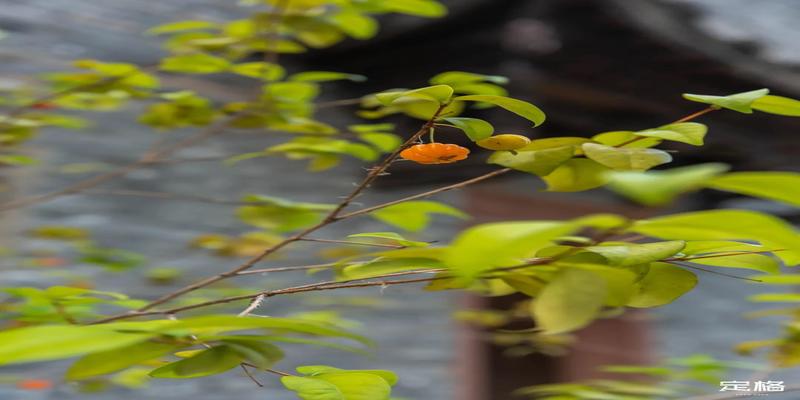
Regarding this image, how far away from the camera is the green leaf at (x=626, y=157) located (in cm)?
54

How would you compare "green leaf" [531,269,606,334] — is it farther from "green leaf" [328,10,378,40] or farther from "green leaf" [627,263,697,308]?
"green leaf" [328,10,378,40]

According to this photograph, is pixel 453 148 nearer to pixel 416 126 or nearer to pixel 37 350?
pixel 37 350

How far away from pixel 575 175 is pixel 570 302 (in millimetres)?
150

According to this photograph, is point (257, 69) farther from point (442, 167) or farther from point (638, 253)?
point (442, 167)

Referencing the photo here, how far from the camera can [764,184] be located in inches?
15.2

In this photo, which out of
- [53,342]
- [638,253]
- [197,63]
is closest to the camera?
[53,342]

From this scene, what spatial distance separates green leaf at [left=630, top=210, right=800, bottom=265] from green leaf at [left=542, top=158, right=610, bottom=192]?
0.16 metres

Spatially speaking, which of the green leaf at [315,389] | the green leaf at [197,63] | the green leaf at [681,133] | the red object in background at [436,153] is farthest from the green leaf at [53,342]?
the green leaf at [197,63]

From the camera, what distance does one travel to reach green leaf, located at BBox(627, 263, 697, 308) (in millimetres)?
565

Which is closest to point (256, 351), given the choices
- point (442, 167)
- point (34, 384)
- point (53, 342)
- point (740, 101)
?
point (53, 342)

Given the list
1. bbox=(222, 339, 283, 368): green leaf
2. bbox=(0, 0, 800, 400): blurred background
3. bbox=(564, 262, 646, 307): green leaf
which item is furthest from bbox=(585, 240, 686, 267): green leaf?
bbox=(0, 0, 800, 400): blurred background

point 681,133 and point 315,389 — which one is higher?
point 681,133

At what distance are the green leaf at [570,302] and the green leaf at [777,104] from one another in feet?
0.75

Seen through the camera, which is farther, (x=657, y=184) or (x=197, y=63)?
(x=197, y=63)
